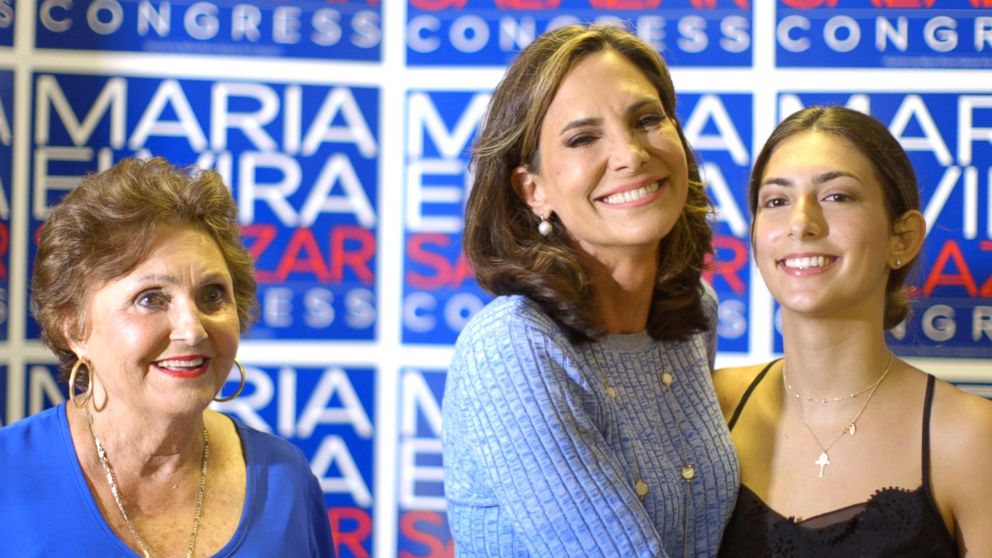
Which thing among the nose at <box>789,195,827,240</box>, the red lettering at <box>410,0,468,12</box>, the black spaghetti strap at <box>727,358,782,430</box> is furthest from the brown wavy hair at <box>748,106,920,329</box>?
the red lettering at <box>410,0,468,12</box>

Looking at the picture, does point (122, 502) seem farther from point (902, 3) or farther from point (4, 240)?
point (902, 3)

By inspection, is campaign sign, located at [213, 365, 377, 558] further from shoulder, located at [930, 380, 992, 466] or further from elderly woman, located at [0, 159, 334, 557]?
shoulder, located at [930, 380, 992, 466]

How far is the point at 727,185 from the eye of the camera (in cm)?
281

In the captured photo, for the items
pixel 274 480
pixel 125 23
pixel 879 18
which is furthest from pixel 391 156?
pixel 879 18

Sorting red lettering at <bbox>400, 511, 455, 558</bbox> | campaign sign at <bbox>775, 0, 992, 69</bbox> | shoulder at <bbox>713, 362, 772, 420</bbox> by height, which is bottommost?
red lettering at <bbox>400, 511, 455, 558</bbox>

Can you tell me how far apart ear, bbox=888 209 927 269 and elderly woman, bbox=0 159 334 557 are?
1.21 metres

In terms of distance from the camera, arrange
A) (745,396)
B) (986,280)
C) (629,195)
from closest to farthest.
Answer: (629,195) < (745,396) < (986,280)

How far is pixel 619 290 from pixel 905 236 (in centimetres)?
55

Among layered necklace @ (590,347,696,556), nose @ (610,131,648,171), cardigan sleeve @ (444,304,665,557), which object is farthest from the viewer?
nose @ (610,131,648,171)

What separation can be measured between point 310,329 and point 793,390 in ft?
4.14

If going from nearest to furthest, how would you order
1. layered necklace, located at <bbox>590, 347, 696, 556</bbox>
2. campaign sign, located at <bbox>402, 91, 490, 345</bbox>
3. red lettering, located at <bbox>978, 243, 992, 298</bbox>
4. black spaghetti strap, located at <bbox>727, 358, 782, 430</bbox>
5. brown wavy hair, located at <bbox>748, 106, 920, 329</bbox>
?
1. layered necklace, located at <bbox>590, 347, 696, 556</bbox>
2. brown wavy hair, located at <bbox>748, 106, 920, 329</bbox>
3. black spaghetti strap, located at <bbox>727, 358, 782, 430</bbox>
4. red lettering, located at <bbox>978, 243, 992, 298</bbox>
5. campaign sign, located at <bbox>402, 91, 490, 345</bbox>

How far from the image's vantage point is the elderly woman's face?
185cm

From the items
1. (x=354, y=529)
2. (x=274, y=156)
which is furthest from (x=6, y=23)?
(x=354, y=529)

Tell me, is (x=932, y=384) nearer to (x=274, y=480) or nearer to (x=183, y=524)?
(x=274, y=480)
